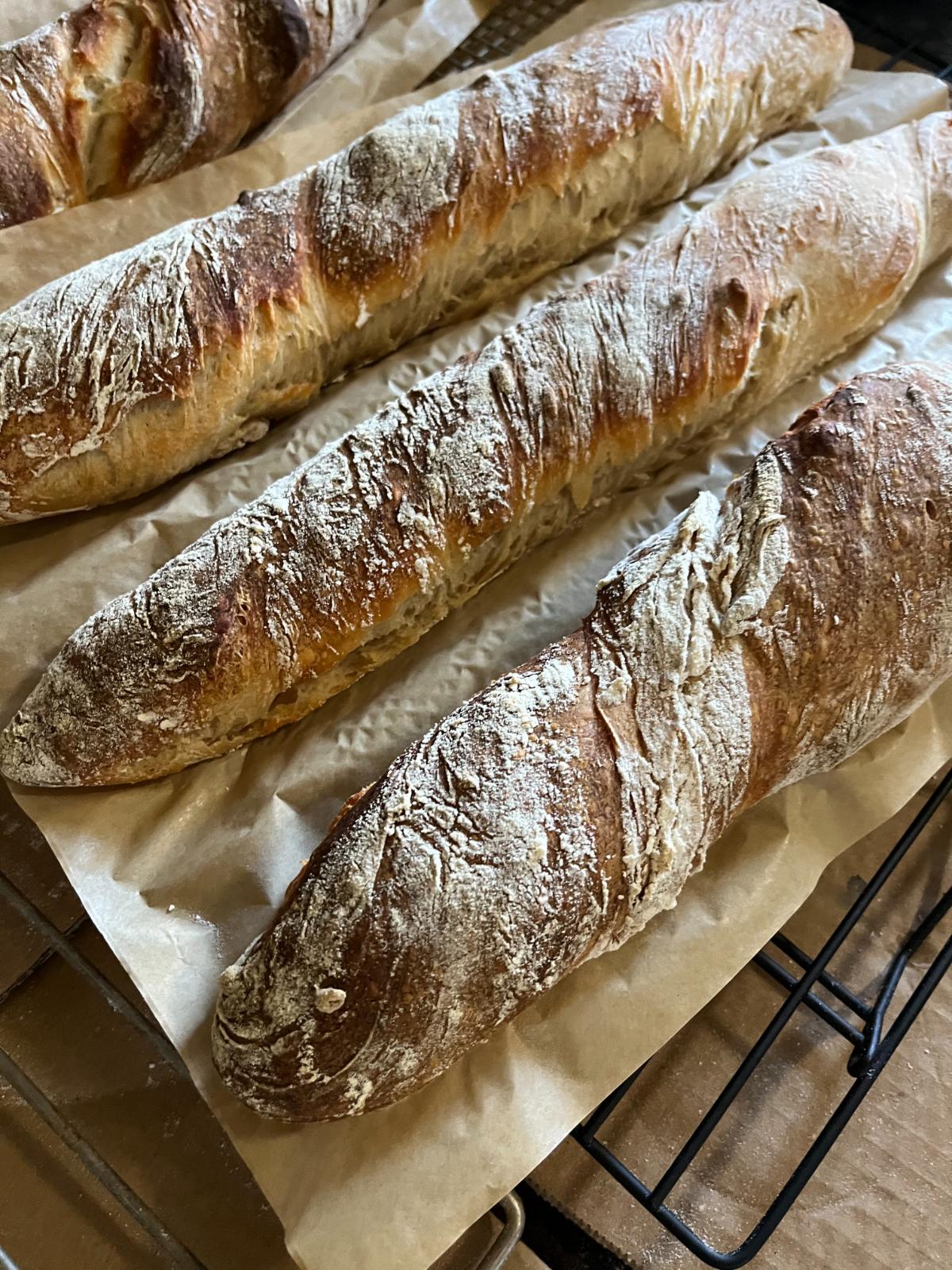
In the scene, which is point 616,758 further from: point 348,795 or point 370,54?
point 370,54

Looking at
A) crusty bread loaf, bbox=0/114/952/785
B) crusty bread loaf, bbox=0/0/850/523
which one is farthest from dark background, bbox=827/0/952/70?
crusty bread loaf, bbox=0/114/952/785

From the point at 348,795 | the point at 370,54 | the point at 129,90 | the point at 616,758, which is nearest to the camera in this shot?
the point at 616,758

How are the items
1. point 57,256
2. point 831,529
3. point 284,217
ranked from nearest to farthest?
point 831,529
point 284,217
point 57,256

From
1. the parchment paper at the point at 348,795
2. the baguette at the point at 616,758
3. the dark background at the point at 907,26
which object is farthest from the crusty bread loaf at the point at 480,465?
the dark background at the point at 907,26

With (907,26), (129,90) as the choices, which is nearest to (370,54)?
(129,90)

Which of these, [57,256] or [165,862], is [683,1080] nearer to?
[165,862]

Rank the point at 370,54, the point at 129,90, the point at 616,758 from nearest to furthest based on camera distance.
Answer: the point at 616,758 → the point at 129,90 → the point at 370,54

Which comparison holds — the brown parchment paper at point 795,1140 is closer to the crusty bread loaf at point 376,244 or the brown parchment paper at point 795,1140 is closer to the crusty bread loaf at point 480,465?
the crusty bread loaf at point 480,465

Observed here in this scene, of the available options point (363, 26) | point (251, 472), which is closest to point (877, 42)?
point (363, 26)
